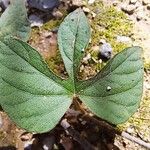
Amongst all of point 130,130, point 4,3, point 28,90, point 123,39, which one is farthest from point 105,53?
point 4,3

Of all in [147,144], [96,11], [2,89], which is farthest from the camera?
[96,11]

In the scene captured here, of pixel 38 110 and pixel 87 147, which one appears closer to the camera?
pixel 38 110

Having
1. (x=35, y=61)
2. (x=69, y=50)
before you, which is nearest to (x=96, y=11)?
(x=69, y=50)

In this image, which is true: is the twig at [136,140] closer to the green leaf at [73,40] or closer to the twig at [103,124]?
the twig at [103,124]

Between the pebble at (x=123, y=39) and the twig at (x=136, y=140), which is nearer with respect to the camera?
the twig at (x=136, y=140)

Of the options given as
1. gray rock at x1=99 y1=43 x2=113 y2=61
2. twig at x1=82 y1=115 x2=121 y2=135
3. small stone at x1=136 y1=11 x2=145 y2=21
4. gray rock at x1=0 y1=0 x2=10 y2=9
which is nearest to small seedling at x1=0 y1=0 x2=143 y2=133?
twig at x1=82 y1=115 x2=121 y2=135

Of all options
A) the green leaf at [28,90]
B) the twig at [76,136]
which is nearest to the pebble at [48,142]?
the twig at [76,136]

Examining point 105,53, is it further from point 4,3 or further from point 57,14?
point 4,3

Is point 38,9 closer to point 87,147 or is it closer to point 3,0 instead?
point 3,0

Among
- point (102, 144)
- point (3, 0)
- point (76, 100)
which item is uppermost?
point (3, 0)
